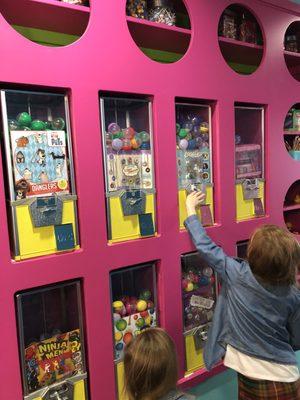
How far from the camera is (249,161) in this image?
2.18 metres

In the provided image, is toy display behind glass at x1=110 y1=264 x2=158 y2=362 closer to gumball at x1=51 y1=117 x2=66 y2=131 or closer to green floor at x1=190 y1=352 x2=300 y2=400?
green floor at x1=190 y1=352 x2=300 y2=400

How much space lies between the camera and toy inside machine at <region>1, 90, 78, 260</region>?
4.46ft

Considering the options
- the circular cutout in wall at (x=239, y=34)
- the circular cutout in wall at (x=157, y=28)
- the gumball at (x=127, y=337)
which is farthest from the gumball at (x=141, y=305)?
the circular cutout in wall at (x=239, y=34)

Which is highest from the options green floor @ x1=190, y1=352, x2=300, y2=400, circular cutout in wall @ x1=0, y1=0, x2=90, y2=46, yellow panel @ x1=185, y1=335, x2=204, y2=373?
circular cutout in wall @ x1=0, y1=0, x2=90, y2=46

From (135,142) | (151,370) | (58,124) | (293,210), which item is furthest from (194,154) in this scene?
(293,210)

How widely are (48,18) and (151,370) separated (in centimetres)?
145

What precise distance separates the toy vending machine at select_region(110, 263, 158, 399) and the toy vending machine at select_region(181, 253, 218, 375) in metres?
0.20

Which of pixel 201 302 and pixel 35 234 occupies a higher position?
pixel 35 234

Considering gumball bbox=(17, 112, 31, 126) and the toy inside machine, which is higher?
gumball bbox=(17, 112, 31, 126)

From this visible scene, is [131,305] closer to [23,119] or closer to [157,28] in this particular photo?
[23,119]

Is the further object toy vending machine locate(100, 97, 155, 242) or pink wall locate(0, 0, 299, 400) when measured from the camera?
toy vending machine locate(100, 97, 155, 242)

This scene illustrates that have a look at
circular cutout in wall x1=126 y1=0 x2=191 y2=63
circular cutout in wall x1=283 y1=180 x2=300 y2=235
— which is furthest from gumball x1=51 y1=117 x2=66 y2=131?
circular cutout in wall x1=283 y1=180 x2=300 y2=235

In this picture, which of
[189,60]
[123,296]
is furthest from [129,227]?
[189,60]

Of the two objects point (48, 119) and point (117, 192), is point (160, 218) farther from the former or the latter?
point (48, 119)
